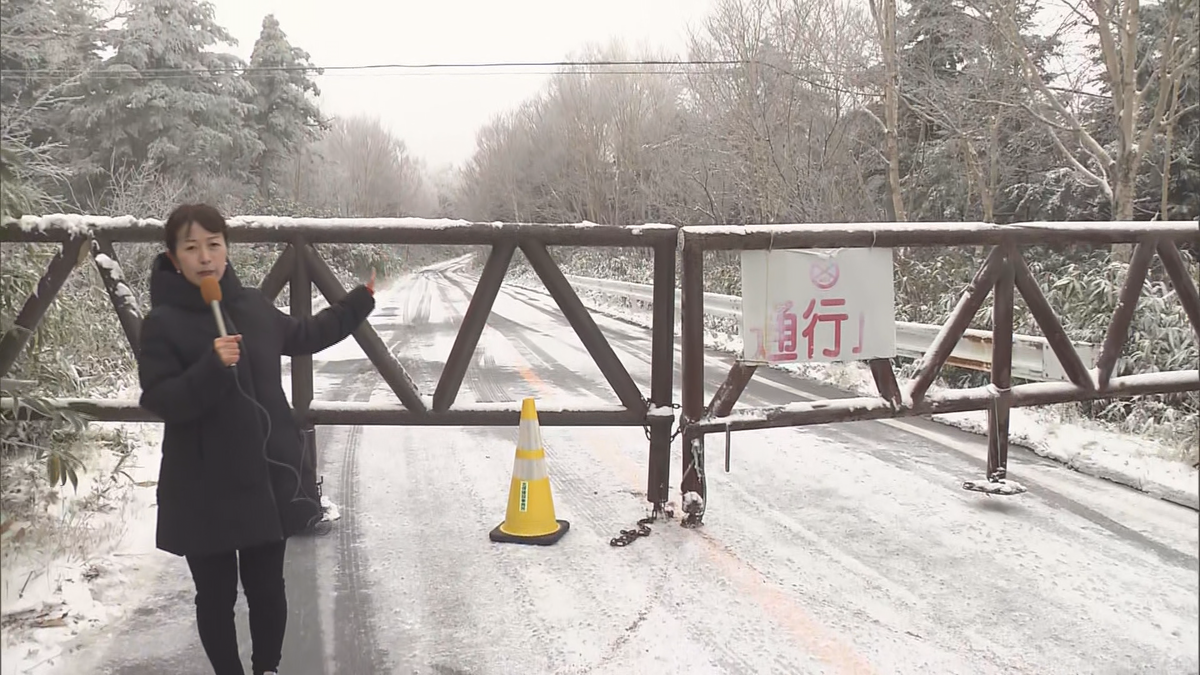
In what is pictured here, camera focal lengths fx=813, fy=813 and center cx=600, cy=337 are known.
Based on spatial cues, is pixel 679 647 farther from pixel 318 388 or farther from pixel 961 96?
pixel 961 96

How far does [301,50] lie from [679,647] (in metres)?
40.7

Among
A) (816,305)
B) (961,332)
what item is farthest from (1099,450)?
(816,305)

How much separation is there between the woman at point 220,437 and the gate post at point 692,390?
85.9 inches

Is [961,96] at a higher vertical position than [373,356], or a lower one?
higher

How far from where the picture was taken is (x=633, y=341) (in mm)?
13711

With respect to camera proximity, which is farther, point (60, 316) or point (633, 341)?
point (633, 341)

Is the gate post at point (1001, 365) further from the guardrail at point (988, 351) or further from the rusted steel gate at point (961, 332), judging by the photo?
the guardrail at point (988, 351)

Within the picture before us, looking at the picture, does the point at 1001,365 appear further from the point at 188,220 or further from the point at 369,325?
the point at 188,220

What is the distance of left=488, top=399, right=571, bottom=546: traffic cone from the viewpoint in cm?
419

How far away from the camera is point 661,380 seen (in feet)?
14.5

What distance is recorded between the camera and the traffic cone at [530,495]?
4.19 m

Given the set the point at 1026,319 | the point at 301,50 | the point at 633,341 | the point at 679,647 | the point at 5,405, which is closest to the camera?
the point at 679,647

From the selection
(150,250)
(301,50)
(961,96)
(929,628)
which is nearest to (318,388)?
(150,250)

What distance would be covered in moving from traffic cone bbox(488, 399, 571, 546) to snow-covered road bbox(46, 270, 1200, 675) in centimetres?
9
